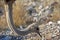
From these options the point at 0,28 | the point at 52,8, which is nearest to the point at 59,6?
the point at 52,8

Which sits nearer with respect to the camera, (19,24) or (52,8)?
(19,24)

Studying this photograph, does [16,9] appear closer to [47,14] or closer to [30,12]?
[30,12]

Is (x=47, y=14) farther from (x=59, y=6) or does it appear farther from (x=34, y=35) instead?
(x=34, y=35)

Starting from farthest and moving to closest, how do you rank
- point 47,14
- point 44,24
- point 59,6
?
point 59,6
point 47,14
point 44,24

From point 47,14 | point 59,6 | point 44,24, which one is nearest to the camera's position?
point 44,24

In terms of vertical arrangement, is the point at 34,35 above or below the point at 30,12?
above

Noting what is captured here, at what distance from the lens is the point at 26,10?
7613mm

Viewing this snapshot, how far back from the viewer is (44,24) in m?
6.39

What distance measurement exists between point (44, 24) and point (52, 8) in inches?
44.2

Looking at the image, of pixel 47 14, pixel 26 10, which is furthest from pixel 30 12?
pixel 47 14

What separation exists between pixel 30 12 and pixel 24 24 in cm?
94

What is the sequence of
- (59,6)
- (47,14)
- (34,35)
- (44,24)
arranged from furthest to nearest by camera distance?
1. (59,6)
2. (47,14)
3. (44,24)
4. (34,35)

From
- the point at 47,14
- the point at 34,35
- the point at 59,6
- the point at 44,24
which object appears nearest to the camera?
the point at 34,35

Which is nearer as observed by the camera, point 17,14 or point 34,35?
point 34,35
